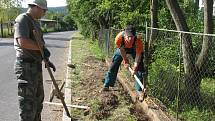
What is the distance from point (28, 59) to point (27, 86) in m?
0.37

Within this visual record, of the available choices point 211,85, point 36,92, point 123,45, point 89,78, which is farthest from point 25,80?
point 89,78

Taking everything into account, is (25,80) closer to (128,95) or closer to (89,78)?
(128,95)

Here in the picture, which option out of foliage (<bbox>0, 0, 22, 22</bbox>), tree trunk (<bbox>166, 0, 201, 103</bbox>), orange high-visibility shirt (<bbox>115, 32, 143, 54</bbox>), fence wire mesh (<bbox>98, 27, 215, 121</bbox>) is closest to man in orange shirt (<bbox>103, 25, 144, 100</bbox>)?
orange high-visibility shirt (<bbox>115, 32, 143, 54</bbox>)

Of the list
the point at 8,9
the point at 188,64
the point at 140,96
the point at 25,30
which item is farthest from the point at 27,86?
the point at 8,9

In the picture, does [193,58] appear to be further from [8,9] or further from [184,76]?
[8,9]

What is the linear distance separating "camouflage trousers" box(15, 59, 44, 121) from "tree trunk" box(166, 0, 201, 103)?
8.72 ft

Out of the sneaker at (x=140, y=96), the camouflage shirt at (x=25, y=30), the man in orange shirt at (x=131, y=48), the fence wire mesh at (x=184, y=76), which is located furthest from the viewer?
the man in orange shirt at (x=131, y=48)

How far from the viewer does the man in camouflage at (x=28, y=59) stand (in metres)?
5.57

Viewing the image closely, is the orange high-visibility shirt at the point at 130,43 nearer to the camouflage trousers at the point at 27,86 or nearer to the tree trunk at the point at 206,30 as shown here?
the tree trunk at the point at 206,30

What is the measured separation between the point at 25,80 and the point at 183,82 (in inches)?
114

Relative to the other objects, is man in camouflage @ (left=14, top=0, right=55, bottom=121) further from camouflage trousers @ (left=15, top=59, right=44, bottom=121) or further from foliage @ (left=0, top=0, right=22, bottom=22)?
foliage @ (left=0, top=0, right=22, bottom=22)

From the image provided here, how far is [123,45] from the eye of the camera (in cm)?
875

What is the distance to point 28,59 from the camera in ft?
18.9

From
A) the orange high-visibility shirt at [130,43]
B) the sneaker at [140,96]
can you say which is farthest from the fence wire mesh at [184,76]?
the sneaker at [140,96]
